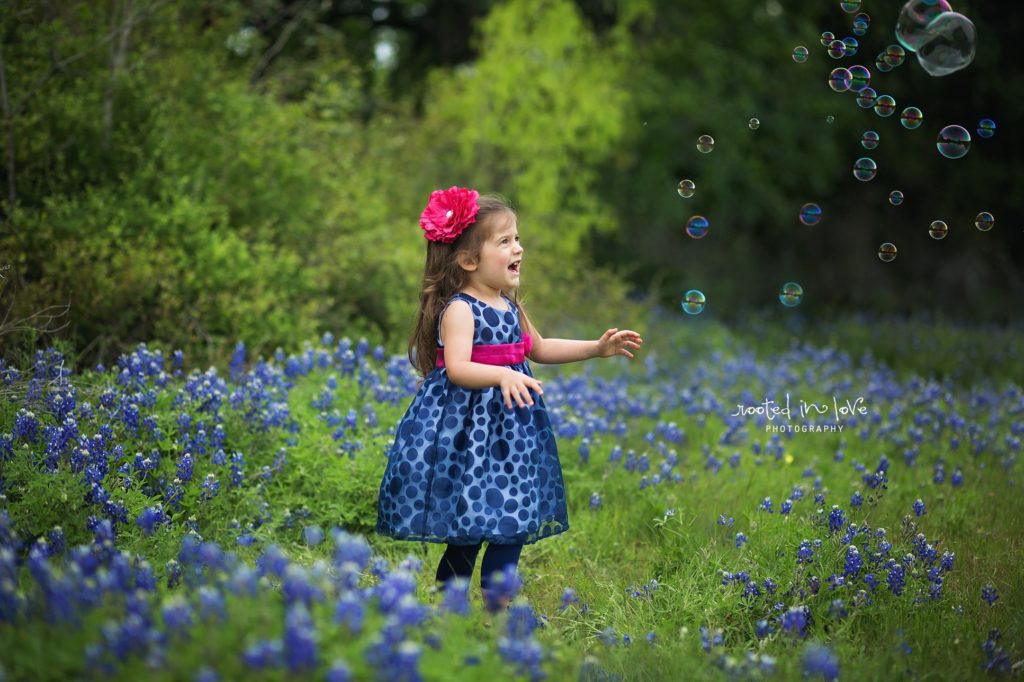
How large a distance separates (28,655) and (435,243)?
2.17 meters

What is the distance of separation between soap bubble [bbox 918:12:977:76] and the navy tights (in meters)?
4.01

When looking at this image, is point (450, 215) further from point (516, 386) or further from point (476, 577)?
point (476, 577)

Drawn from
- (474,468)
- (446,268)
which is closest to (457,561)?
(474,468)

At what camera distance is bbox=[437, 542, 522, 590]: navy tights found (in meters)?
3.69

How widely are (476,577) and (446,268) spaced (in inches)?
62.8

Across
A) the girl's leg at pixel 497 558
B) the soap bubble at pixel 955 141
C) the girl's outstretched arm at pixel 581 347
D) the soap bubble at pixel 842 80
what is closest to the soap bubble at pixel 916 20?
the soap bubble at pixel 842 80

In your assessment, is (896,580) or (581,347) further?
(581,347)

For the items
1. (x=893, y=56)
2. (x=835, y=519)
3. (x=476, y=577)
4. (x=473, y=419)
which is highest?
(x=893, y=56)

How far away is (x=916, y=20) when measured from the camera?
5.63 meters

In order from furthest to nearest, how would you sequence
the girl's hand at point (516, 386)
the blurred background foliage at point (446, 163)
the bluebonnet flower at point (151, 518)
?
the blurred background foliage at point (446, 163) → the girl's hand at point (516, 386) → the bluebonnet flower at point (151, 518)

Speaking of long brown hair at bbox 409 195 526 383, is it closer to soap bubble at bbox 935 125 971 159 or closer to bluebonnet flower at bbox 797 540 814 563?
bluebonnet flower at bbox 797 540 814 563

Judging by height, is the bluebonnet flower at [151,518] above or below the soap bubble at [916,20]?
below

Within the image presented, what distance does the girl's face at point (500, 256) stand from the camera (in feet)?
12.3

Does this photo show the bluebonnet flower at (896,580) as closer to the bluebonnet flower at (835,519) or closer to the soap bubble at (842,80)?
the bluebonnet flower at (835,519)
